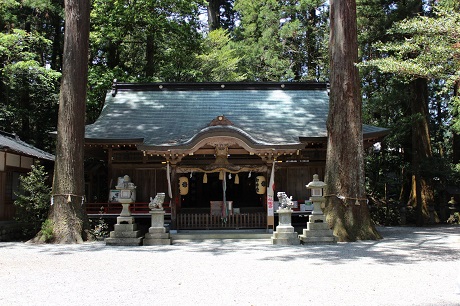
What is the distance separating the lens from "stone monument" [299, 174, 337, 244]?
1024 cm

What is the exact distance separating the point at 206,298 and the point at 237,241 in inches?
258

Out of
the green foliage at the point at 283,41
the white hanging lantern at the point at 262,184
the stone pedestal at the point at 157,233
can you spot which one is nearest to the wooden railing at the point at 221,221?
the white hanging lantern at the point at 262,184

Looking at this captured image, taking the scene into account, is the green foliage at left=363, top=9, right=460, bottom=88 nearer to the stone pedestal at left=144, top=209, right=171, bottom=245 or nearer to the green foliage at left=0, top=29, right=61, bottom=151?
the stone pedestal at left=144, top=209, right=171, bottom=245

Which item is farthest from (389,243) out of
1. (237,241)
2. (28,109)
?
(28,109)

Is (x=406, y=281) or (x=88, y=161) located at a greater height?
(x=88, y=161)

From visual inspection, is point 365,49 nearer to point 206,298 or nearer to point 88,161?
point 88,161

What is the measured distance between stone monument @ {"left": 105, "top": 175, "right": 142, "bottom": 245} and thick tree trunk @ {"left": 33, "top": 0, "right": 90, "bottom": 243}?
3.40 feet

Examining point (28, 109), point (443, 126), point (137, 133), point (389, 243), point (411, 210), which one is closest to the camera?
point (389, 243)

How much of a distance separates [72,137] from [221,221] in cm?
509

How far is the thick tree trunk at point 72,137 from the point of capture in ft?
35.3

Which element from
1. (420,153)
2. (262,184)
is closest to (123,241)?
(262,184)

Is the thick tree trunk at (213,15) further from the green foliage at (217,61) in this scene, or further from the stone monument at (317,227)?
the stone monument at (317,227)

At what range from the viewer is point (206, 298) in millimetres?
4891

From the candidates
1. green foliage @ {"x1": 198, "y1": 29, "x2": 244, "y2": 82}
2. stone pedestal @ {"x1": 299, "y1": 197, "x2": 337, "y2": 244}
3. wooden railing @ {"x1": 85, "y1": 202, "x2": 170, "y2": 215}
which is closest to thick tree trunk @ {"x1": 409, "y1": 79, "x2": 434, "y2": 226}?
stone pedestal @ {"x1": 299, "y1": 197, "x2": 337, "y2": 244}
